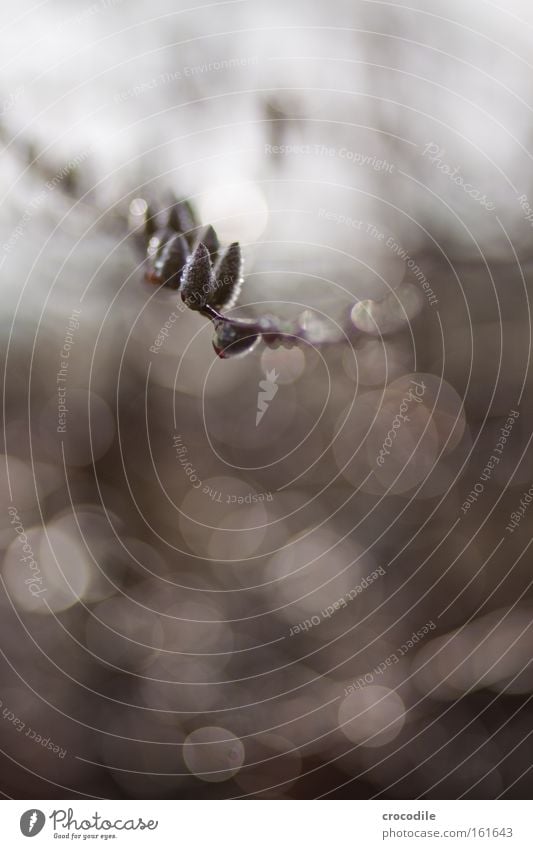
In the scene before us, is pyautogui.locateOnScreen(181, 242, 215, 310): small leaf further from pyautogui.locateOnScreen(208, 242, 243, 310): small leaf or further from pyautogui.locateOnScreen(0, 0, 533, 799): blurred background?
pyautogui.locateOnScreen(0, 0, 533, 799): blurred background

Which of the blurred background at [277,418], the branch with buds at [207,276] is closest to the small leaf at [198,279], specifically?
the branch with buds at [207,276]

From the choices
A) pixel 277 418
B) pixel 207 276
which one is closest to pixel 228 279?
pixel 207 276

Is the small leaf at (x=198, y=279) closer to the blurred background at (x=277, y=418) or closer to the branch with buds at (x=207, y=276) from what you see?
the branch with buds at (x=207, y=276)

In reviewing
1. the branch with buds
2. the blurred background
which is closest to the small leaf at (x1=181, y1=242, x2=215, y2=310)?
the branch with buds

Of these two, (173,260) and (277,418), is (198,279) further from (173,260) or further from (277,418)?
(277,418)
